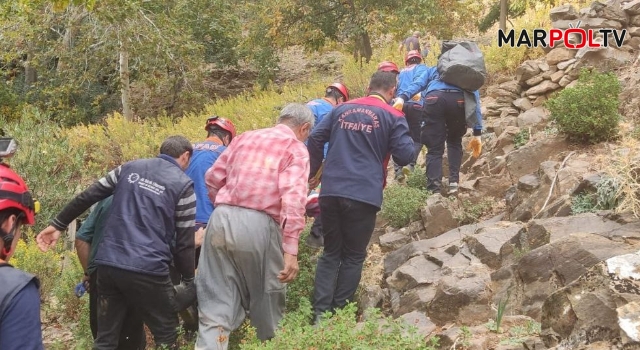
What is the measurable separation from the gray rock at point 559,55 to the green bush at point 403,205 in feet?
15.3

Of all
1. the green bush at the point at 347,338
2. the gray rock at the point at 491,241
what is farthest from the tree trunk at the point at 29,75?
the green bush at the point at 347,338

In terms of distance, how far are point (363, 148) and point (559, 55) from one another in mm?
6959

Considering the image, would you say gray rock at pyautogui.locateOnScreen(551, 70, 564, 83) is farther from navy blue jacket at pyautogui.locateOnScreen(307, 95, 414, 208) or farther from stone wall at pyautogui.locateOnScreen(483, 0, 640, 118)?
navy blue jacket at pyautogui.locateOnScreen(307, 95, 414, 208)

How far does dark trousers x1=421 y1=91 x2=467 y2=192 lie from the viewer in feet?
24.7

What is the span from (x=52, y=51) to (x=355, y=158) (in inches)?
545

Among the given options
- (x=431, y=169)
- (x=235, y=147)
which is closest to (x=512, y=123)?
(x=431, y=169)

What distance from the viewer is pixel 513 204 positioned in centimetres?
729

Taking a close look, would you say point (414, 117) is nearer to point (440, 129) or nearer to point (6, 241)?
point (440, 129)

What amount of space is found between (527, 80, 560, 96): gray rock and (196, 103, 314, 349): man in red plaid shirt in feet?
22.9

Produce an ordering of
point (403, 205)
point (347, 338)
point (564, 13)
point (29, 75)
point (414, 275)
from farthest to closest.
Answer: point (29, 75) → point (564, 13) → point (403, 205) → point (414, 275) → point (347, 338)

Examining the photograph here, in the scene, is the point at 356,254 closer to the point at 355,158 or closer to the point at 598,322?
the point at 355,158

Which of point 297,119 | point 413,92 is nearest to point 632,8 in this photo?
point 413,92

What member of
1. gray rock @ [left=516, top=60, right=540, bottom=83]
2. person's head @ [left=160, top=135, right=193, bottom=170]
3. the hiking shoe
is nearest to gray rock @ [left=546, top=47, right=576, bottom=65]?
gray rock @ [left=516, top=60, right=540, bottom=83]

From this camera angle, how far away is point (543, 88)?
10.6 meters
